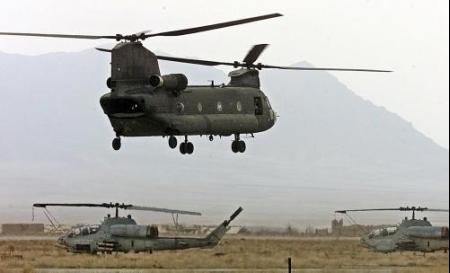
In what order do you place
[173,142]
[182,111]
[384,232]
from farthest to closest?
[384,232], [182,111], [173,142]

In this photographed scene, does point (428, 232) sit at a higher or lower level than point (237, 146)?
lower

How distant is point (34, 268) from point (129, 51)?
22653mm

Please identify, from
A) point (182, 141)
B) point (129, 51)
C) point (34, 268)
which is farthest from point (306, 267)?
point (129, 51)

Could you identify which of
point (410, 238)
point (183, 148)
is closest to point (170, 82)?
point (183, 148)

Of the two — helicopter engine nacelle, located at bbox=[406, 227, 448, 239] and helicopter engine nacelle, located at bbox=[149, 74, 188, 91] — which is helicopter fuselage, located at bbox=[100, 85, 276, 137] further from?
helicopter engine nacelle, located at bbox=[406, 227, 448, 239]

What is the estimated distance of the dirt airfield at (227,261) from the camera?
73.1 metres

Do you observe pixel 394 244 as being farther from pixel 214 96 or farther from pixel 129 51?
pixel 129 51

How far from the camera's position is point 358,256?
89125 mm

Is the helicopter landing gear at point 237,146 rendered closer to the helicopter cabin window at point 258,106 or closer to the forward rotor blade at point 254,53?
the helicopter cabin window at point 258,106

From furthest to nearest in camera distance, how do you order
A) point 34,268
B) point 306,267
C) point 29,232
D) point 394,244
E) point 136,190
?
point 136,190 → point 29,232 → point 394,244 → point 306,267 → point 34,268

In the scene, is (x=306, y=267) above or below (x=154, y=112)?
below

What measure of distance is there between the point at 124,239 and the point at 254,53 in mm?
19477

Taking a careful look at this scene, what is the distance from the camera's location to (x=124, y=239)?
76.5 m

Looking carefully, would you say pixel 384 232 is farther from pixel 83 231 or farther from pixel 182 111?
pixel 182 111
